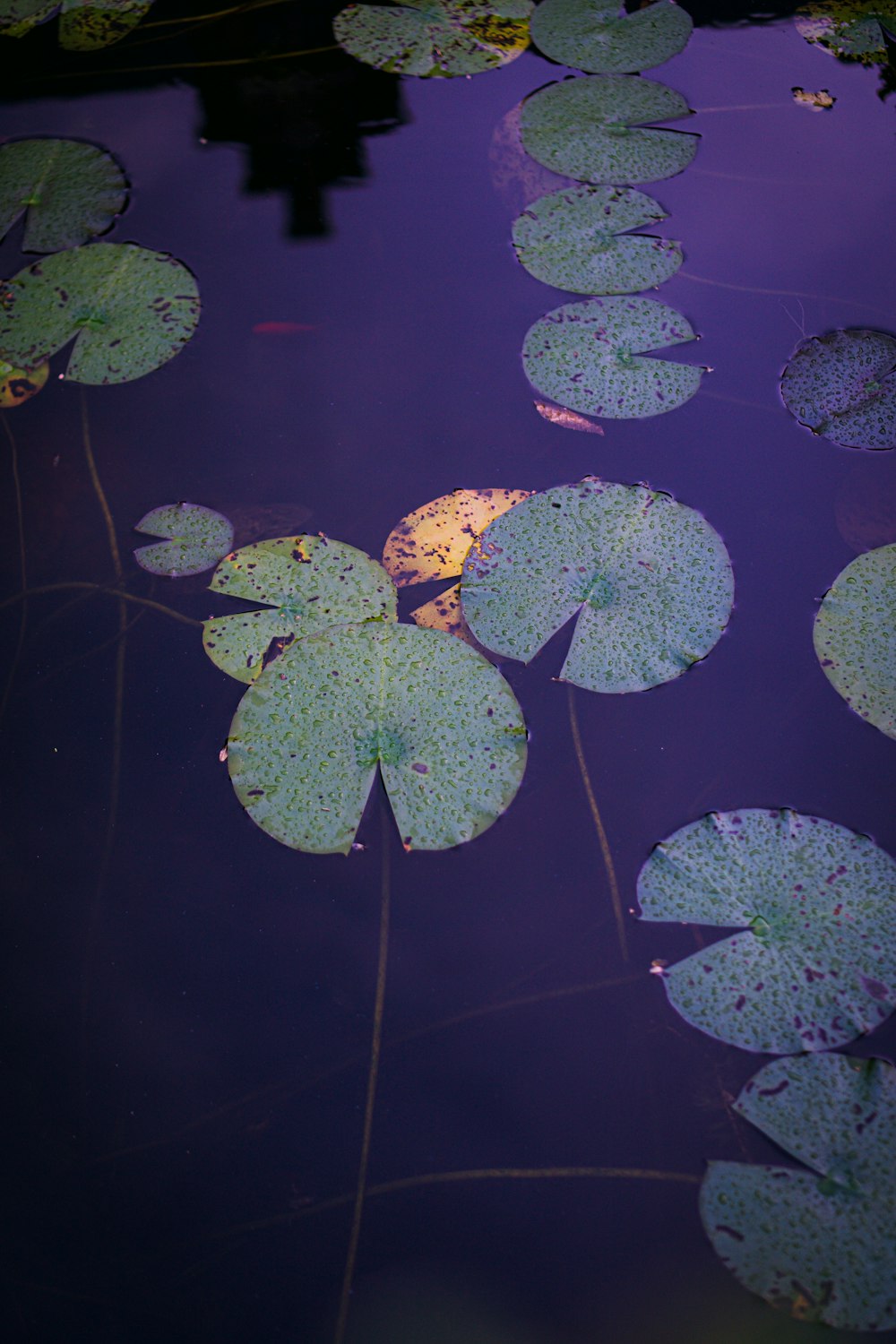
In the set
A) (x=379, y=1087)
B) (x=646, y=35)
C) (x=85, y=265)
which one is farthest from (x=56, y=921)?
(x=646, y=35)

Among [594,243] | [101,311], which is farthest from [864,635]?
[101,311]

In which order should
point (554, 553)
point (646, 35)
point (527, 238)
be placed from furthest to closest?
point (646, 35) < point (527, 238) < point (554, 553)

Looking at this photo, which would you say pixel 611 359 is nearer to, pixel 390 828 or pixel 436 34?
pixel 390 828

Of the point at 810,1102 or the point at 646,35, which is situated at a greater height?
the point at 646,35

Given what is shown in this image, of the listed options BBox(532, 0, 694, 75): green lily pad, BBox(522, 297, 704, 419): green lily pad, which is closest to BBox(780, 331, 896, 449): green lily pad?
BBox(522, 297, 704, 419): green lily pad

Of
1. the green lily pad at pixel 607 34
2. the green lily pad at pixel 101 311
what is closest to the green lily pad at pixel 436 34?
the green lily pad at pixel 607 34

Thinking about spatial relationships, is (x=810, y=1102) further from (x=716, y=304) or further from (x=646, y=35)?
(x=646, y=35)
